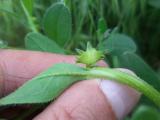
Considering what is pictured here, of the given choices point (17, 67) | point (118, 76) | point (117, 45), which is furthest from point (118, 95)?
point (17, 67)

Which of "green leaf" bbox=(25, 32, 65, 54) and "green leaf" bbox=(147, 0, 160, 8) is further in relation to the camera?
"green leaf" bbox=(147, 0, 160, 8)

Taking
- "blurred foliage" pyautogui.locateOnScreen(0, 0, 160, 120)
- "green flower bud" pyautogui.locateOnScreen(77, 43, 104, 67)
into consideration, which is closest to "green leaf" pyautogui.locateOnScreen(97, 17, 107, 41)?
"blurred foliage" pyautogui.locateOnScreen(0, 0, 160, 120)

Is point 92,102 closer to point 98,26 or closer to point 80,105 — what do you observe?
point 80,105

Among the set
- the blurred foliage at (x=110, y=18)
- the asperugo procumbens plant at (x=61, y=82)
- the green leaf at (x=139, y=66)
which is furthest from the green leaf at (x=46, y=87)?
the blurred foliage at (x=110, y=18)

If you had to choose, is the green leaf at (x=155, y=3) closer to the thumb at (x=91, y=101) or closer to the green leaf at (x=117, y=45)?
the green leaf at (x=117, y=45)

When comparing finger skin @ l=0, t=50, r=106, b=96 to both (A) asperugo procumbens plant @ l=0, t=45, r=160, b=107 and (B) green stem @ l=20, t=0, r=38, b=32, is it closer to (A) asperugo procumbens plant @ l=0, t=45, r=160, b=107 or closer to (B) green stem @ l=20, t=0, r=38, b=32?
(B) green stem @ l=20, t=0, r=38, b=32
